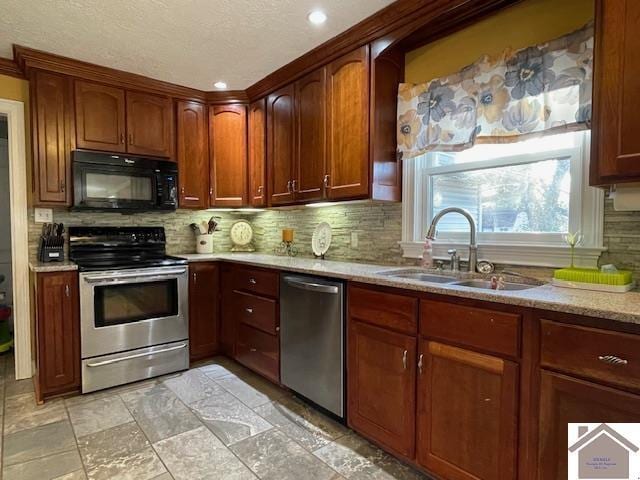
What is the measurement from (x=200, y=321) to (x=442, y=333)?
7.29ft

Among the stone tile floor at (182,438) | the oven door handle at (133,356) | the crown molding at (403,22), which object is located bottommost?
the stone tile floor at (182,438)

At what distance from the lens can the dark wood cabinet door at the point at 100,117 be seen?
281cm

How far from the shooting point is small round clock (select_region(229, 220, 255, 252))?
380 centimetres

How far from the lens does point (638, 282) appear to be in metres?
1.52

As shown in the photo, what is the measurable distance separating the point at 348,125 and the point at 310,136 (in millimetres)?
406

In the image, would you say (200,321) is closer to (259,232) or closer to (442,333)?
(259,232)

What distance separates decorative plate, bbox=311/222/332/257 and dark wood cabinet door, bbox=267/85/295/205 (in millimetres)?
Answer: 334

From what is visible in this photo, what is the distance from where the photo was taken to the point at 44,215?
2891mm

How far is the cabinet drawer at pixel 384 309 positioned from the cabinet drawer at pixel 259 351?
34.1 inches

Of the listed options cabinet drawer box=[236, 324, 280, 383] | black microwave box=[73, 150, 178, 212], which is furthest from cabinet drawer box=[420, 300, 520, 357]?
black microwave box=[73, 150, 178, 212]

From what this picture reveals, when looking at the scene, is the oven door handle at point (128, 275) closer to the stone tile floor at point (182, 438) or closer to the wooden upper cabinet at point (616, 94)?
the stone tile floor at point (182, 438)

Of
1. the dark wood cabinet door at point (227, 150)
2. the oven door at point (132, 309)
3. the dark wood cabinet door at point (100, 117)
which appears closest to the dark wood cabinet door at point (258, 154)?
the dark wood cabinet door at point (227, 150)

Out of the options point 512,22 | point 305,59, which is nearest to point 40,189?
point 305,59

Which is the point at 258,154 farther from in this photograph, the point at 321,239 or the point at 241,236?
the point at 321,239
